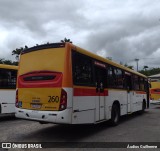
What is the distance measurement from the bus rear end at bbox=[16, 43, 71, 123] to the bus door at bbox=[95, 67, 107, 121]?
7.14ft

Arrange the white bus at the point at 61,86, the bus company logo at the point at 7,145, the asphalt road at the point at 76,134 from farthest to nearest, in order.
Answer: the asphalt road at the point at 76,134, the white bus at the point at 61,86, the bus company logo at the point at 7,145

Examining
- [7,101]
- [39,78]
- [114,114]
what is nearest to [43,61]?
[39,78]

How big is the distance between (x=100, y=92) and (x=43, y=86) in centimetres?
268

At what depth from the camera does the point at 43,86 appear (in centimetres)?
912

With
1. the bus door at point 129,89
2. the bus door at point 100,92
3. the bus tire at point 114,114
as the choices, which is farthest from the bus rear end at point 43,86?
the bus door at point 129,89

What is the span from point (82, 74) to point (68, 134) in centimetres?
236

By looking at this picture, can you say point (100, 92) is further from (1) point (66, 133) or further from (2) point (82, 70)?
(1) point (66, 133)

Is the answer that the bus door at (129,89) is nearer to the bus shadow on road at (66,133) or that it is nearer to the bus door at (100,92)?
the bus shadow on road at (66,133)

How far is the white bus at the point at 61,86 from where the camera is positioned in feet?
28.5

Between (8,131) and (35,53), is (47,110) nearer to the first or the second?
(35,53)

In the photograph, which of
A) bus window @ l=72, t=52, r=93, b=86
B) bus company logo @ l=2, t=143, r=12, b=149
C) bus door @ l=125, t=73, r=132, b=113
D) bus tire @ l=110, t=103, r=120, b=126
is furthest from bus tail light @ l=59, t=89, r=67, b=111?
bus door @ l=125, t=73, r=132, b=113

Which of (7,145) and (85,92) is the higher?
(85,92)

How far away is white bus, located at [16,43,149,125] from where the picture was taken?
8.68 meters

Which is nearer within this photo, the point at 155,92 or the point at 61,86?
the point at 61,86
